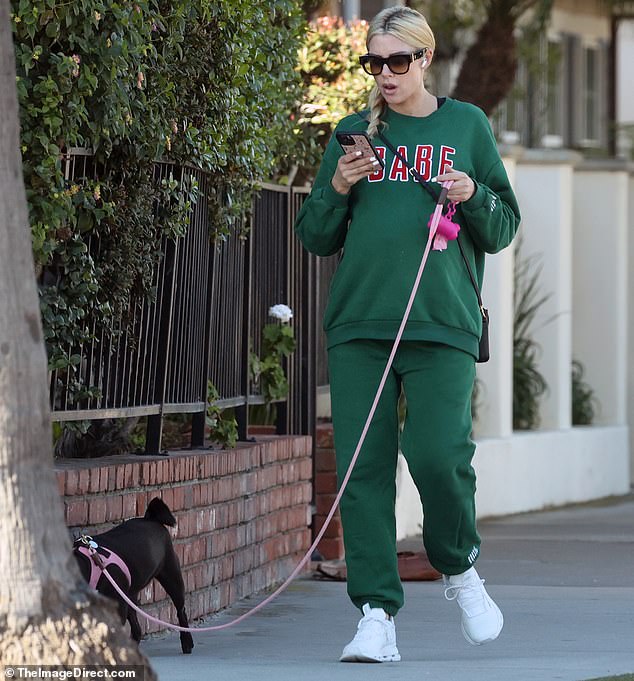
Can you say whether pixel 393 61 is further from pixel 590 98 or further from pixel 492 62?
pixel 590 98

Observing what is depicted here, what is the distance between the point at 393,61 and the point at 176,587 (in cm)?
193

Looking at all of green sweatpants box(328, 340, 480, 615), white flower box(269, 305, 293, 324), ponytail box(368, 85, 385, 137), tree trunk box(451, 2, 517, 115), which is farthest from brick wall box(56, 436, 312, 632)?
tree trunk box(451, 2, 517, 115)

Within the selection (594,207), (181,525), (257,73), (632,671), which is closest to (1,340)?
(632,671)

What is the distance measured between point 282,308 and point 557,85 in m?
13.7

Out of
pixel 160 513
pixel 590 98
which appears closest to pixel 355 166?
pixel 160 513

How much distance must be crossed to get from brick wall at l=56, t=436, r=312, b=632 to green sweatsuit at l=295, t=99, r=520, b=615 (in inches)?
35.1

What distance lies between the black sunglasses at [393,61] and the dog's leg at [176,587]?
176 cm

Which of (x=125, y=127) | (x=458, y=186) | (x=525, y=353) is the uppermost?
(x=125, y=127)

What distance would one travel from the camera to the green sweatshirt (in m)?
5.27

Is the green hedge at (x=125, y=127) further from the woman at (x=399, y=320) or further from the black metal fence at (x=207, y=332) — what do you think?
the woman at (x=399, y=320)

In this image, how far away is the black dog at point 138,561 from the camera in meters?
5.25

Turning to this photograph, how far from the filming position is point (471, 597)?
5414 millimetres

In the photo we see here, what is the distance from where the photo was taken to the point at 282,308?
826cm

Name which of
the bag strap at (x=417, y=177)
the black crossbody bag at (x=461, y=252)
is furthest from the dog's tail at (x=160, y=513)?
the bag strap at (x=417, y=177)
